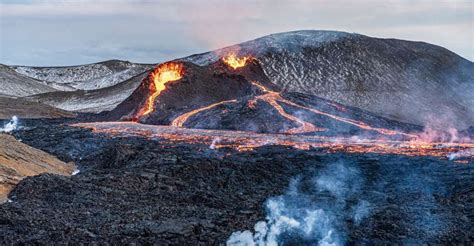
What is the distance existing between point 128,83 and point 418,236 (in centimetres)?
12069

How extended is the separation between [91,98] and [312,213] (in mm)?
113384

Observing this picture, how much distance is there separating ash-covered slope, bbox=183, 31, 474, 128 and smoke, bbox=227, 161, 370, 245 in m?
65.7

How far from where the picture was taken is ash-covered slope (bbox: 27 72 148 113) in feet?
395

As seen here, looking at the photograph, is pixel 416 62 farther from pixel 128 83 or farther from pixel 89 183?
pixel 89 183

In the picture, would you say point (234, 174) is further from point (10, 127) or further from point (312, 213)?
point (10, 127)

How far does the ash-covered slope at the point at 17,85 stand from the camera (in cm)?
15700

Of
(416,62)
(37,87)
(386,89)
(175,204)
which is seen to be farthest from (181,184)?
(37,87)

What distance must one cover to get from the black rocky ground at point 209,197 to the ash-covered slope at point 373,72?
201 feet

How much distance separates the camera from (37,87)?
565 feet

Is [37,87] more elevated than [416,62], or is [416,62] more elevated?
[416,62]

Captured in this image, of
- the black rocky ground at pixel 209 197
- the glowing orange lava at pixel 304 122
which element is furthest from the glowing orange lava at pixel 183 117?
the black rocky ground at pixel 209 197

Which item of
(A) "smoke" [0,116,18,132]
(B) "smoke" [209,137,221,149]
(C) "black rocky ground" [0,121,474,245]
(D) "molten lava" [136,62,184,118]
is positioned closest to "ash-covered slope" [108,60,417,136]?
(D) "molten lava" [136,62,184,118]

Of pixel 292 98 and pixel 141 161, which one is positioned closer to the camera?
pixel 141 161

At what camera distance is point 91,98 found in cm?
13012
